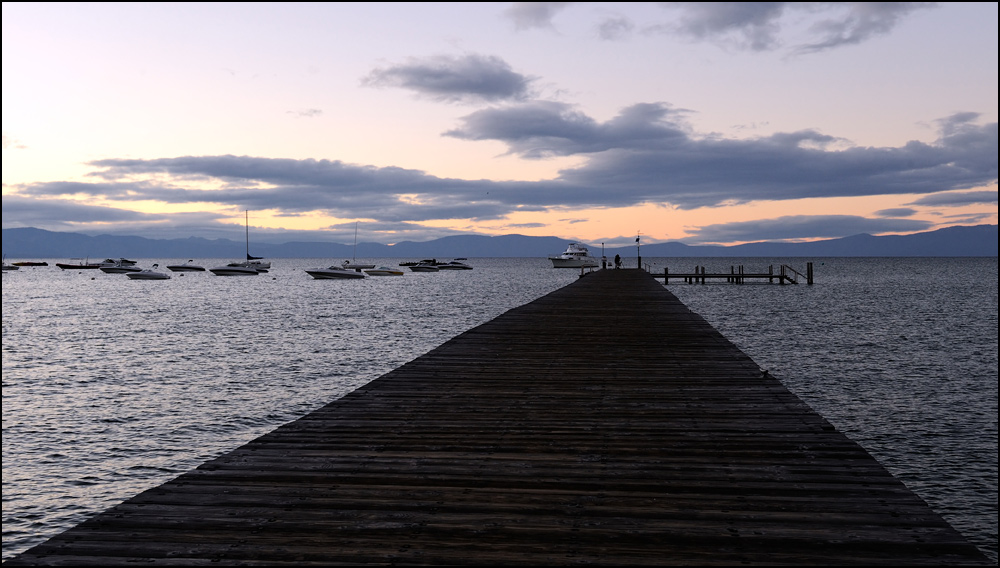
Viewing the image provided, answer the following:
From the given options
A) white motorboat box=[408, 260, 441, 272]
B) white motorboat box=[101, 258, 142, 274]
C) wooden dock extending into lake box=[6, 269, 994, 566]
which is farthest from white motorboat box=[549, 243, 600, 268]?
wooden dock extending into lake box=[6, 269, 994, 566]

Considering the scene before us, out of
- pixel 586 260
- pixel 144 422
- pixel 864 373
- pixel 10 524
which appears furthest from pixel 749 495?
pixel 586 260

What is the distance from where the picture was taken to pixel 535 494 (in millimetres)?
5434

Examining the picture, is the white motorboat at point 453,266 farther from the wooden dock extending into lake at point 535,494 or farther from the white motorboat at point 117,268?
the wooden dock extending into lake at point 535,494

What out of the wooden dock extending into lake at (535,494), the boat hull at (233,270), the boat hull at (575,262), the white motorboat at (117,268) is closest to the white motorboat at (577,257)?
the boat hull at (575,262)

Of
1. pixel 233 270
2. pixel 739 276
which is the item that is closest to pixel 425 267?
pixel 233 270

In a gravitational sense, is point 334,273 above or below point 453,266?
below

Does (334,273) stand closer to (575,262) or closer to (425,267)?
(425,267)

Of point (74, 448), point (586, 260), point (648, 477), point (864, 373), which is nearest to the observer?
point (648, 477)

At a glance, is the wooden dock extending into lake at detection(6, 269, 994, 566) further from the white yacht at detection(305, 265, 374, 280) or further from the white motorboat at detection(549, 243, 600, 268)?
the white motorboat at detection(549, 243, 600, 268)

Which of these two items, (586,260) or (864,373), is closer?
(864,373)

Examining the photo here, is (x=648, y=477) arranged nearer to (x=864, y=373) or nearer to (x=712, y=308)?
(x=864, y=373)

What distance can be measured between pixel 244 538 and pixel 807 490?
4.23m

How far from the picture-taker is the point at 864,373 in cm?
2125

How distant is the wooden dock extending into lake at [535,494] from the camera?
4.37 m
